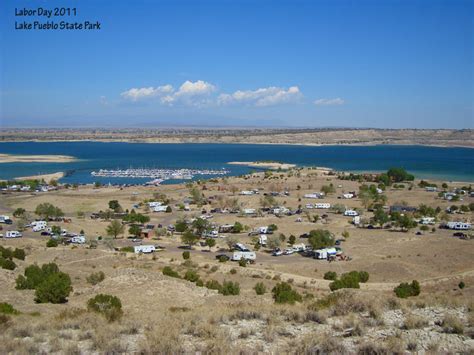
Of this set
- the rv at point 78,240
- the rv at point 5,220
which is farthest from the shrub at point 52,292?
the rv at point 5,220

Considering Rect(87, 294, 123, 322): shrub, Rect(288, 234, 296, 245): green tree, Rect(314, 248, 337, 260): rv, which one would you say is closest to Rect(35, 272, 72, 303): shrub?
Rect(87, 294, 123, 322): shrub

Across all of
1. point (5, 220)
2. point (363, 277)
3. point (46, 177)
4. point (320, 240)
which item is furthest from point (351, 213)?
point (46, 177)

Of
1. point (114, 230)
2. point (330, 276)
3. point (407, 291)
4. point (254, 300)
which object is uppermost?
point (254, 300)

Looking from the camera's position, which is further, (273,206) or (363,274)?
(273,206)

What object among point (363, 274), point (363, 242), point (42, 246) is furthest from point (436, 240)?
point (42, 246)

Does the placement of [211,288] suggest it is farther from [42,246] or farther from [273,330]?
[42,246]

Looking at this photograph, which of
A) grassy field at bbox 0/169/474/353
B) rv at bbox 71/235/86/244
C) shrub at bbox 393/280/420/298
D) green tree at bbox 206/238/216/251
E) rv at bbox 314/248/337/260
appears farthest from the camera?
rv at bbox 71/235/86/244

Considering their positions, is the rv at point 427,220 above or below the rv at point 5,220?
above

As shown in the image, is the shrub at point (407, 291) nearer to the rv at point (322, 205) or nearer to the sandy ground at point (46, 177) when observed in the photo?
the rv at point (322, 205)

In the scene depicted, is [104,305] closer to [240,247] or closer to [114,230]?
[240,247]

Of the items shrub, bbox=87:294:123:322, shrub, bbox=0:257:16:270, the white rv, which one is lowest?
the white rv

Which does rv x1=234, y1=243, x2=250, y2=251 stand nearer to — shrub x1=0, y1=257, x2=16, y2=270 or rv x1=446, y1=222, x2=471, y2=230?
shrub x1=0, y1=257, x2=16, y2=270
